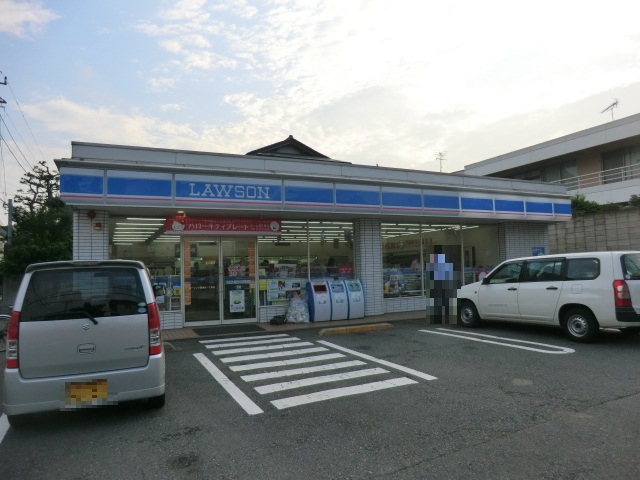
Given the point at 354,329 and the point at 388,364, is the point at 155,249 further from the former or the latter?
the point at 388,364

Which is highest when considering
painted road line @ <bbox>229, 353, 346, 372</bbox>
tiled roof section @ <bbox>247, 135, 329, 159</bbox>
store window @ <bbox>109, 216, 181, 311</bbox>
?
tiled roof section @ <bbox>247, 135, 329, 159</bbox>

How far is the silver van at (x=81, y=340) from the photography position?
4.16 meters

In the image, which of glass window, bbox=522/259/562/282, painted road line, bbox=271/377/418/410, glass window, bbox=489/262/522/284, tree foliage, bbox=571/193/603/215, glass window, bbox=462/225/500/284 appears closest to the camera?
painted road line, bbox=271/377/418/410

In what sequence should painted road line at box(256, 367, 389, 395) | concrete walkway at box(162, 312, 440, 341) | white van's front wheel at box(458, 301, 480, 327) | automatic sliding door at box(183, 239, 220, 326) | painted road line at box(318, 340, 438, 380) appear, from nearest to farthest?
painted road line at box(256, 367, 389, 395)
painted road line at box(318, 340, 438, 380)
concrete walkway at box(162, 312, 440, 341)
white van's front wheel at box(458, 301, 480, 327)
automatic sliding door at box(183, 239, 220, 326)

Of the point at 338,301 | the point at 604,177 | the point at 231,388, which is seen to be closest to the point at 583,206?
the point at 604,177

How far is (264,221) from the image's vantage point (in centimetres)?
1130

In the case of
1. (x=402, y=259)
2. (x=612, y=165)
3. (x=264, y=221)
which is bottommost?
(x=402, y=259)

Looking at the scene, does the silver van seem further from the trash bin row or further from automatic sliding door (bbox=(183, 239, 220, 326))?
the trash bin row

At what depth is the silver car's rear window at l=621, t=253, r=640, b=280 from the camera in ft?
24.1

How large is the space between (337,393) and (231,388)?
4.89 feet

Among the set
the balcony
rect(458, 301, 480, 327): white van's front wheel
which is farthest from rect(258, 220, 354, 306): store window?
the balcony

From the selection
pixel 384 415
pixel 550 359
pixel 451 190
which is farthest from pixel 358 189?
pixel 384 415

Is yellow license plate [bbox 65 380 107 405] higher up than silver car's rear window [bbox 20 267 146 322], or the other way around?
silver car's rear window [bbox 20 267 146 322]

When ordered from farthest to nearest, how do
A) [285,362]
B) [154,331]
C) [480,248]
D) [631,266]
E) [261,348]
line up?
[480,248] → [261,348] → [631,266] → [285,362] → [154,331]
